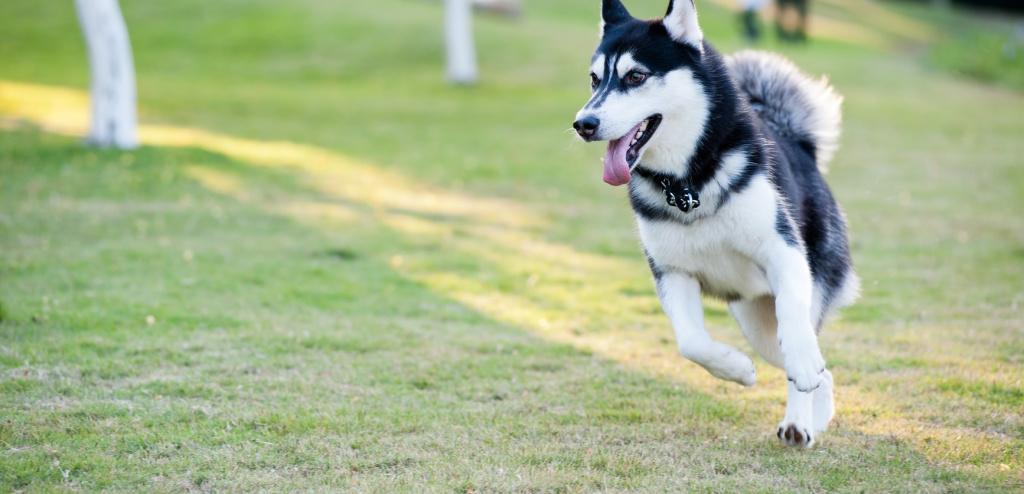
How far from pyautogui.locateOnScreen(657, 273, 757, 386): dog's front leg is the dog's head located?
1.94 feet

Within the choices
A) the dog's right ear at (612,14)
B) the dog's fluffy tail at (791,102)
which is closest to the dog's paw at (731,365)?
the dog's fluffy tail at (791,102)

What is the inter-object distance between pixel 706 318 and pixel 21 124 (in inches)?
456

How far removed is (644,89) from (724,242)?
0.77 m

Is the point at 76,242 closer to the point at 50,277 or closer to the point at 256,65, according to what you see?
the point at 50,277

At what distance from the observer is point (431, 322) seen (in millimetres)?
7051

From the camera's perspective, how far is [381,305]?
7453 mm

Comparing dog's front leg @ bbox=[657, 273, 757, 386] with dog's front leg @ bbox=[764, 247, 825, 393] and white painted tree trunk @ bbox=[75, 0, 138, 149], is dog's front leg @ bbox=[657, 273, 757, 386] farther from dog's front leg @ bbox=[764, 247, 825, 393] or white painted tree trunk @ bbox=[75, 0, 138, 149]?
white painted tree trunk @ bbox=[75, 0, 138, 149]

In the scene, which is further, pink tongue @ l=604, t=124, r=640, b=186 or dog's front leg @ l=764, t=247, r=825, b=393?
pink tongue @ l=604, t=124, r=640, b=186

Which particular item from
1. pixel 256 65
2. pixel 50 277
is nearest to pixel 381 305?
pixel 50 277

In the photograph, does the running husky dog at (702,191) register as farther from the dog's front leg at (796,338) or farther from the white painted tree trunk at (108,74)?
the white painted tree trunk at (108,74)

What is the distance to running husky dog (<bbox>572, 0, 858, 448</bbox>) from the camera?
179 inches

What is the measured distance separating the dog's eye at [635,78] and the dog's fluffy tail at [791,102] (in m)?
1.14

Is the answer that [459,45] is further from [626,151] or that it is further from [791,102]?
[626,151]

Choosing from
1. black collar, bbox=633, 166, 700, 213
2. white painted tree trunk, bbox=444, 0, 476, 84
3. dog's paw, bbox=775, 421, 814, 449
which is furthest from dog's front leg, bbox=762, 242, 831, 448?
white painted tree trunk, bbox=444, 0, 476, 84
